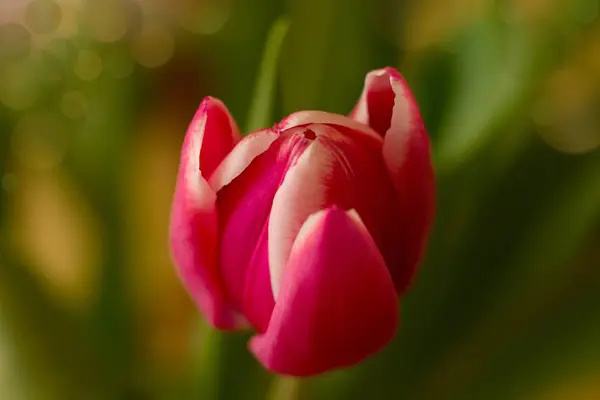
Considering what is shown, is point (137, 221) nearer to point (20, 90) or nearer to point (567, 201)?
point (20, 90)

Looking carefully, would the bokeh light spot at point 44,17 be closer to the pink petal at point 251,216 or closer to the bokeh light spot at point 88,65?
the bokeh light spot at point 88,65

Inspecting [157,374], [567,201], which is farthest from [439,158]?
[157,374]

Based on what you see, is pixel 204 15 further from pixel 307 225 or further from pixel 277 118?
pixel 307 225

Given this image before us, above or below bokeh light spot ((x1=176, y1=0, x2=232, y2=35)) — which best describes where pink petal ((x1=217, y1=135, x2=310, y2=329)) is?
below

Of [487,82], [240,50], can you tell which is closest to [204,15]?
[240,50]

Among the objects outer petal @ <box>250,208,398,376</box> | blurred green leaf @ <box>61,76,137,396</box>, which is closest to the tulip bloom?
outer petal @ <box>250,208,398,376</box>

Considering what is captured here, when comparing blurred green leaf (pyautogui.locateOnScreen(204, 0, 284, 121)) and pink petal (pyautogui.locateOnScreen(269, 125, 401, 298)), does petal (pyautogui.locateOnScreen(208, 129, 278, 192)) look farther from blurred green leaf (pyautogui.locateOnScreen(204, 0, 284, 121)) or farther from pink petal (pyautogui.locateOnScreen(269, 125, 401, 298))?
blurred green leaf (pyautogui.locateOnScreen(204, 0, 284, 121))

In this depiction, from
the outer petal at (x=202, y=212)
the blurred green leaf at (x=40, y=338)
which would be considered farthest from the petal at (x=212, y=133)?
the blurred green leaf at (x=40, y=338)

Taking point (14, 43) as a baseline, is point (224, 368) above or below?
below
